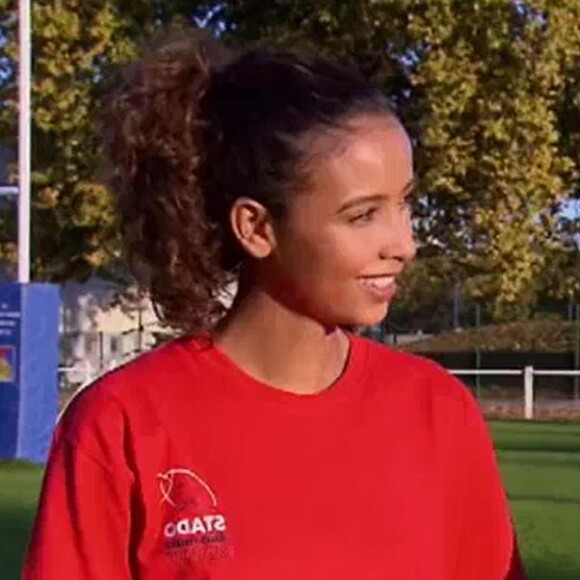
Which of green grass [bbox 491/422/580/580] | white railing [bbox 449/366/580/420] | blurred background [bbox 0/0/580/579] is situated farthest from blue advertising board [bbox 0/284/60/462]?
white railing [bbox 449/366/580/420]

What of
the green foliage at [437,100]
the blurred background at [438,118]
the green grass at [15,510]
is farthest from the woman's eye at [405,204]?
the green foliage at [437,100]

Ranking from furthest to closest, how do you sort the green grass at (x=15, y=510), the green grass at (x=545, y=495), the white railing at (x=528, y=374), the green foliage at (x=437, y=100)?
the white railing at (x=528, y=374) < the green foliage at (x=437, y=100) < the green grass at (x=545, y=495) < the green grass at (x=15, y=510)

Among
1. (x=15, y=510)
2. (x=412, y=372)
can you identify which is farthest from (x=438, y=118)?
(x=412, y=372)

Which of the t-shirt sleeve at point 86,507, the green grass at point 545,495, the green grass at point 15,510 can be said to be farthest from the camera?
the green grass at point 545,495

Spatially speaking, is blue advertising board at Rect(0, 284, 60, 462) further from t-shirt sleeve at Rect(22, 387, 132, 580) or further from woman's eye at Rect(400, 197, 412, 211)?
t-shirt sleeve at Rect(22, 387, 132, 580)

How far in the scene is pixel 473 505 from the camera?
3164mm

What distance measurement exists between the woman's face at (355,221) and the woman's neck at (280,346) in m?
0.08

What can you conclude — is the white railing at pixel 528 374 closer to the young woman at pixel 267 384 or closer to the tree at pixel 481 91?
the tree at pixel 481 91

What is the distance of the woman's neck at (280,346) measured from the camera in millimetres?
3139

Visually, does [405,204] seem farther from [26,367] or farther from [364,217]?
[26,367]

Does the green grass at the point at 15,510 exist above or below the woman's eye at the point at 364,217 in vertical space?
below

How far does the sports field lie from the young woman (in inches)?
8.9

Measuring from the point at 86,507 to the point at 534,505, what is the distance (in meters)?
14.8

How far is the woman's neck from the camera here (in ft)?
10.3
